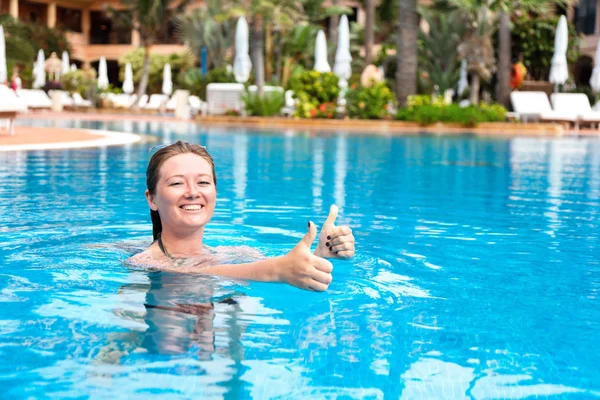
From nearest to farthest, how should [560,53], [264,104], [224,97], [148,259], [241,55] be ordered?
[148,259] → [264,104] → [560,53] → [224,97] → [241,55]

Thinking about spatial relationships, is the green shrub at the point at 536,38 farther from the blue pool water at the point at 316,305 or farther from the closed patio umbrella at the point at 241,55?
the blue pool water at the point at 316,305

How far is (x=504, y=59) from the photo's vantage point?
2753cm

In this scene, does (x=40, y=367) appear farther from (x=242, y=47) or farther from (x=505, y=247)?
(x=242, y=47)

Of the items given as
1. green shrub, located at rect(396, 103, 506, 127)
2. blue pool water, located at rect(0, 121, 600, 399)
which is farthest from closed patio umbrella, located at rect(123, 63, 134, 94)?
blue pool water, located at rect(0, 121, 600, 399)

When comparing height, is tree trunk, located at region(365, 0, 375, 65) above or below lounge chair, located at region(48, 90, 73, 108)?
above

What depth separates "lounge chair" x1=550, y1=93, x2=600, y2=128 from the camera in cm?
2689

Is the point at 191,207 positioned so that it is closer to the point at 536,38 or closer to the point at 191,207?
the point at 191,207

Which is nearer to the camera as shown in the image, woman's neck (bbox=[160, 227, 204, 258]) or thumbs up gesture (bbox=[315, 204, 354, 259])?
thumbs up gesture (bbox=[315, 204, 354, 259])

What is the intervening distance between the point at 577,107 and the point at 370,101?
6992mm

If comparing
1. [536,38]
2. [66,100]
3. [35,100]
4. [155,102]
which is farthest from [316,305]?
[155,102]

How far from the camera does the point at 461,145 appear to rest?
712 inches

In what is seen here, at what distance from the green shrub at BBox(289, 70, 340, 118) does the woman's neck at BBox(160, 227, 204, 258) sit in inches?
873

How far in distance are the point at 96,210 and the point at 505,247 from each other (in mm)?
3465

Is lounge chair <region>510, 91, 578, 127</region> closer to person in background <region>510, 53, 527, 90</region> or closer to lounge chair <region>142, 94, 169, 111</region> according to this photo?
person in background <region>510, 53, 527, 90</region>
